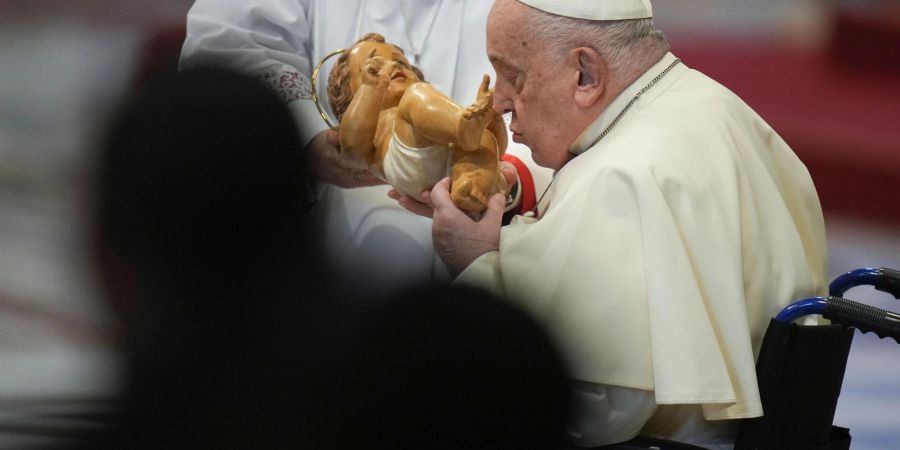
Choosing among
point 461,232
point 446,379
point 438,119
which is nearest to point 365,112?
point 438,119

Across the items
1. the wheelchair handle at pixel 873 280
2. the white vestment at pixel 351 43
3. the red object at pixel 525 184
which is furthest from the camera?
the white vestment at pixel 351 43

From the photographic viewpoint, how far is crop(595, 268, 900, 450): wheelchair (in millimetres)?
1981

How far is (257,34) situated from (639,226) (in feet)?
5.47

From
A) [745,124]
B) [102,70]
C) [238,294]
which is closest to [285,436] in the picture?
[238,294]

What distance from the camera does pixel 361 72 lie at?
8.25 ft

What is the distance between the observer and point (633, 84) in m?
2.27

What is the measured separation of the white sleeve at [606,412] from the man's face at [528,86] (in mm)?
580

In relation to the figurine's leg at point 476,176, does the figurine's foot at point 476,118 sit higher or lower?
higher

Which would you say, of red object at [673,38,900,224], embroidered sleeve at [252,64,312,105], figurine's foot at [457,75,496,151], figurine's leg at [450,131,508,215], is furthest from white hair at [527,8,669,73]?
red object at [673,38,900,224]

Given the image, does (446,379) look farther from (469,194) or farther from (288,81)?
(288,81)

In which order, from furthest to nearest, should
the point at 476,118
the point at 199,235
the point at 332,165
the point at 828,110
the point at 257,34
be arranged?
1. the point at 828,110
2. the point at 257,34
3. the point at 332,165
4. the point at 476,118
5. the point at 199,235

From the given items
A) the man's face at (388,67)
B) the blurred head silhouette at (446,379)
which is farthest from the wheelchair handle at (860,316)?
the man's face at (388,67)

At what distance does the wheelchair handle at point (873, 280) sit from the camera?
7.79 feet

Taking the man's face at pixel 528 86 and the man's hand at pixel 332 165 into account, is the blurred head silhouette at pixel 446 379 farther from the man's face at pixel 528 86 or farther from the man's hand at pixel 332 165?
the man's hand at pixel 332 165
